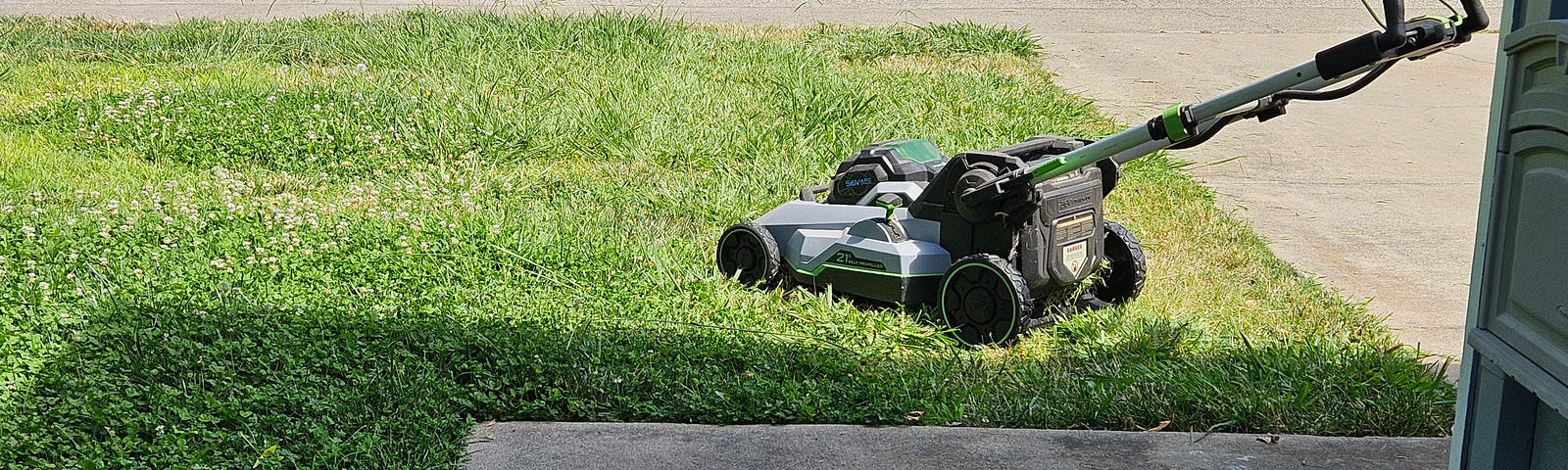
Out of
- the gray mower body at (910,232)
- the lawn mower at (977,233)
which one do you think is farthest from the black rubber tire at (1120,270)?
the gray mower body at (910,232)

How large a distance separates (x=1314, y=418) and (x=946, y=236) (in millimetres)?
1332

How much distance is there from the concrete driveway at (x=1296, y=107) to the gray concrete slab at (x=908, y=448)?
1.35 m

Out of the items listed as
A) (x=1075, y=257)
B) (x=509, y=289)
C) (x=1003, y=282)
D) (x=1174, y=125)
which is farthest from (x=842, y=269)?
(x=1174, y=125)

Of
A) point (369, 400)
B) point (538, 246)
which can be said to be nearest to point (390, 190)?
point (538, 246)

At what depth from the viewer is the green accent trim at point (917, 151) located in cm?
498

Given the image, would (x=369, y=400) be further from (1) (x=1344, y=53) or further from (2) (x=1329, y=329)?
(2) (x=1329, y=329)

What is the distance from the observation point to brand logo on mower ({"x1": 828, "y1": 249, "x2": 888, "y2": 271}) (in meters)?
4.59

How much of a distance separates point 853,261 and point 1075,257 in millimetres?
717

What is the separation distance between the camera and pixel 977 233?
442 cm

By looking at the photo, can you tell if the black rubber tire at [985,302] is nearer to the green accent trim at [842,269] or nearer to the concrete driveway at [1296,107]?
the green accent trim at [842,269]

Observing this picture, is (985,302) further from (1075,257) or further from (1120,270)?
(1120,270)

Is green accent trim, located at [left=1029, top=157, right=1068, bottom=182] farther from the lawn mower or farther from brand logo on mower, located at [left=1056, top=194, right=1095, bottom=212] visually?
brand logo on mower, located at [left=1056, top=194, right=1095, bottom=212]

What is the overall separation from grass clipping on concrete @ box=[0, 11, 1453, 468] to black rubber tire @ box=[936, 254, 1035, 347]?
0.35 ft

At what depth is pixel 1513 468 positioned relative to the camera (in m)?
2.40
